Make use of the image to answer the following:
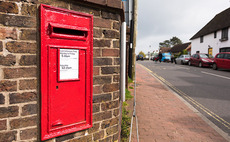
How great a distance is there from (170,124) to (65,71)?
276 centimetres

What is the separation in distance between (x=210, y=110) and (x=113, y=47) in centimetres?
392

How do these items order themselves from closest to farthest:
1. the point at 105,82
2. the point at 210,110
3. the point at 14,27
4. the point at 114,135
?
the point at 14,27 < the point at 105,82 < the point at 114,135 < the point at 210,110

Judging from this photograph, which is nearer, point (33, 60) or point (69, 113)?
point (33, 60)

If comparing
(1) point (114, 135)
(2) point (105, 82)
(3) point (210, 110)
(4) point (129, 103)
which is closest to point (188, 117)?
(3) point (210, 110)

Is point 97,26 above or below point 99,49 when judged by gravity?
above

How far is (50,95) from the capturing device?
1.59m

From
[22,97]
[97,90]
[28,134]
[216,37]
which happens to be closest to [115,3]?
[97,90]

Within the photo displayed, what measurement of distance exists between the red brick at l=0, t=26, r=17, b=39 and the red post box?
23 cm

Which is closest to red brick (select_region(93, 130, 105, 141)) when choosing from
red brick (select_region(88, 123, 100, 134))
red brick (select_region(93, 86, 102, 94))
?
red brick (select_region(88, 123, 100, 134))

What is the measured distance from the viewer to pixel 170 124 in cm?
352

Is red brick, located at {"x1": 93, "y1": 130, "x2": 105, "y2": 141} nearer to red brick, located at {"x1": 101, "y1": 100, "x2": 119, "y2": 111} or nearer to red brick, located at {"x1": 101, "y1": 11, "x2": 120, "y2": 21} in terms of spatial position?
red brick, located at {"x1": 101, "y1": 100, "x2": 119, "y2": 111}

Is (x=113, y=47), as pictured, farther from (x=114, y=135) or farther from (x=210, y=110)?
(x=210, y=110)

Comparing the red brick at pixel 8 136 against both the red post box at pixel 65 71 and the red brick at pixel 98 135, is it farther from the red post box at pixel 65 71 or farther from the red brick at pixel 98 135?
the red brick at pixel 98 135

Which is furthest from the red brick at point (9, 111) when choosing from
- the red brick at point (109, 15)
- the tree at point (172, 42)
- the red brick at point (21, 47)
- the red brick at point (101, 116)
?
the tree at point (172, 42)
